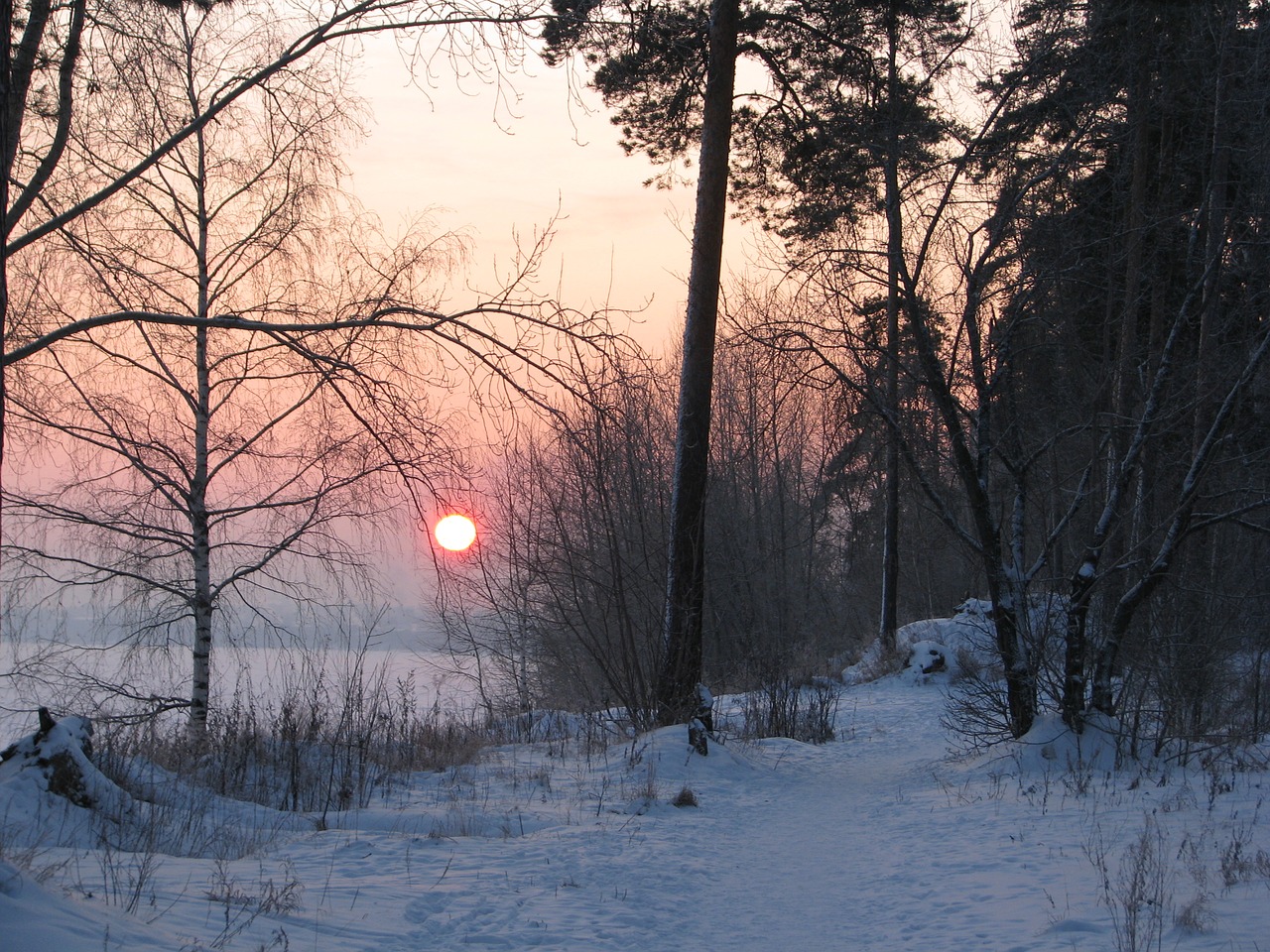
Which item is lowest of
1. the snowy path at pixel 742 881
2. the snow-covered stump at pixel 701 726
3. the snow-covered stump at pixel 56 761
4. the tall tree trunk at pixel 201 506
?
the snowy path at pixel 742 881

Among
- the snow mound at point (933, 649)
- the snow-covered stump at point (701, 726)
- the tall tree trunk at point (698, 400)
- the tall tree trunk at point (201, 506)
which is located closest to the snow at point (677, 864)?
the snow-covered stump at point (701, 726)

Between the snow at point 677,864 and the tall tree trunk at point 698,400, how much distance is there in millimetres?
1847

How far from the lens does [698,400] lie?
10094 millimetres

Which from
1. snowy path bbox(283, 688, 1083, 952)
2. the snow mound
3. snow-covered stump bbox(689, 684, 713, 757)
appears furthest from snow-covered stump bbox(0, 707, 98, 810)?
the snow mound

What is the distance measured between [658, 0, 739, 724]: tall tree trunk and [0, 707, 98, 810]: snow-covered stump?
578cm

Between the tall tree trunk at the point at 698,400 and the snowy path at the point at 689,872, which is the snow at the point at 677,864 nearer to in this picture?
the snowy path at the point at 689,872

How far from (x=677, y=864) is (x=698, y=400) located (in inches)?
221

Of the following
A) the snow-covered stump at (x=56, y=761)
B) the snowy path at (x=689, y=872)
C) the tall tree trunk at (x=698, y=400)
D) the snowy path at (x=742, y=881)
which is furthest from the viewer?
the tall tree trunk at (x=698, y=400)

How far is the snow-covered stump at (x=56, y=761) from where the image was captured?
5121 millimetres

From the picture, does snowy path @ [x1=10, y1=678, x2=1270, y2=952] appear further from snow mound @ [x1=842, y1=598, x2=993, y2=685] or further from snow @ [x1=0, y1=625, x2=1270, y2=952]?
snow mound @ [x1=842, y1=598, x2=993, y2=685]

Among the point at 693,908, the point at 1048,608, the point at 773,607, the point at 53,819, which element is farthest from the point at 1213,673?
the point at 773,607

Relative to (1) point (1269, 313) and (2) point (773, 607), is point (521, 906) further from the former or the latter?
(2) point (773, 607)

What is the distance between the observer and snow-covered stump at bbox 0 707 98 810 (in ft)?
16.8

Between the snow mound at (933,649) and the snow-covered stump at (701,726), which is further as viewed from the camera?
the snow mound at (933,649)
